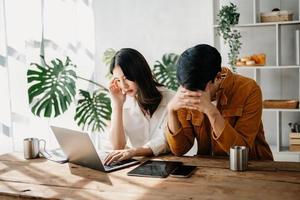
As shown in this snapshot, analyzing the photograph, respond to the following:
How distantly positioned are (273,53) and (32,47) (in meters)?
2.46

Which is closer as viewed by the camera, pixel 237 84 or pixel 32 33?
pixel 237 84

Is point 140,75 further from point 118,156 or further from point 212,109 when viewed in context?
point 212,109

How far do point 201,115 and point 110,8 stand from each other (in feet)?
9.53

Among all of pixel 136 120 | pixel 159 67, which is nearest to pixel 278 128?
pixel 159 67

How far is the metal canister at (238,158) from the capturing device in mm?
1652

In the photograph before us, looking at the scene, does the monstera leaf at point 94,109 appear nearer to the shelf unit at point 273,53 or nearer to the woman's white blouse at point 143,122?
the shelf unit at point 273,53

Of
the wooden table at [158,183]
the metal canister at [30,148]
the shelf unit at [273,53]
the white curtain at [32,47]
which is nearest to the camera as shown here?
the wooden table at [158,183]

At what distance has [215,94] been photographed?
76.0 inches

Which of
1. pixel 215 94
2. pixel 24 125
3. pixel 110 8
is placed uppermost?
pixel 110 8

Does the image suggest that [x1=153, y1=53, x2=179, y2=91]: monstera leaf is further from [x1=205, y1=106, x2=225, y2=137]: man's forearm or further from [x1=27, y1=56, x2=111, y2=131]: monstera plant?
[x1=205, y1=106, x2=225, y2=137]: man's forearm

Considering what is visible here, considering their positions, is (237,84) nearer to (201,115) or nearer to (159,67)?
(201,115)

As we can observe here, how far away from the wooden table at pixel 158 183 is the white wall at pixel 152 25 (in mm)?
2543

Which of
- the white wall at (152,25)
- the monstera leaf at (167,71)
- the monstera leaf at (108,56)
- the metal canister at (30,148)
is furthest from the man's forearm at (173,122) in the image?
the monstera leaf at (108,56)

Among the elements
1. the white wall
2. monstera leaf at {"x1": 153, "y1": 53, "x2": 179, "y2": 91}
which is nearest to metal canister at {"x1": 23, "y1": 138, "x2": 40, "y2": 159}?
monstera leaf at {"x1": 153, "y1": 53, "x2": 179, "y2": 91}
